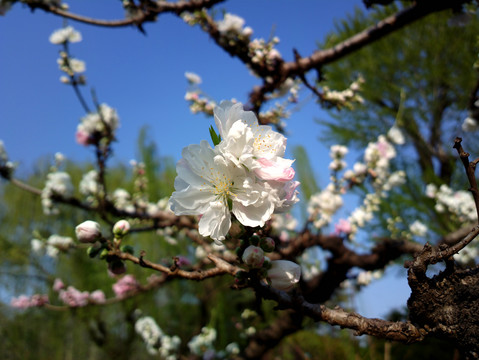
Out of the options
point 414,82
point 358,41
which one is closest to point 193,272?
point 358,41

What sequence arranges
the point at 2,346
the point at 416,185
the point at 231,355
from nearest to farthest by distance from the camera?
the point at 231,355 → the point at 416,185 → the point at 2,346

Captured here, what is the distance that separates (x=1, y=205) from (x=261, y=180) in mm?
9099

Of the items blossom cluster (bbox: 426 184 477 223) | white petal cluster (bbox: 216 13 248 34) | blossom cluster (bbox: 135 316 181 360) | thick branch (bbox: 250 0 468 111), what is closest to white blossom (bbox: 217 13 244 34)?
white petal cluster (bbox: 216 13 248 34)

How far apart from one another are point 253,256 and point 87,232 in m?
0.35

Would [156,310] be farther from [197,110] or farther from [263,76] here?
[263,76]

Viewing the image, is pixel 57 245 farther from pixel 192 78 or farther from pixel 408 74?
pixel 408 74

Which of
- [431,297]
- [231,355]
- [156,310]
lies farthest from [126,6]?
[156,310]

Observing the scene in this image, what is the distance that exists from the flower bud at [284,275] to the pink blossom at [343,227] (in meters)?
1.54

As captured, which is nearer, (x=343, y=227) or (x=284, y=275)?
(x=284, y=275)

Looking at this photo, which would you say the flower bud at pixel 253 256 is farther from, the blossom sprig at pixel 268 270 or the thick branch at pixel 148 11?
the thick branch at pixel 148 11

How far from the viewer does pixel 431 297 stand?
0.61 metres

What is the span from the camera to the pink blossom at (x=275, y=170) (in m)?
0.49

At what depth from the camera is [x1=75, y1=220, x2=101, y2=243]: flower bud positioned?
2.08 ft

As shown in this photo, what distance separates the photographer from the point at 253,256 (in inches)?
20.4
